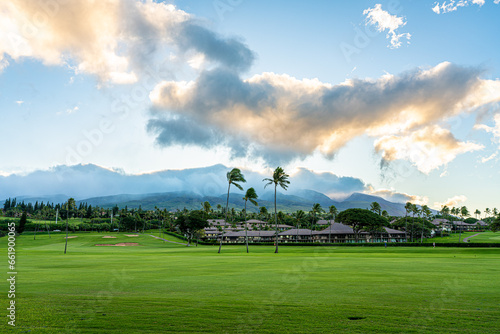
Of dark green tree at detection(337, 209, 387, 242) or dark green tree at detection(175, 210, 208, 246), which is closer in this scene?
dark green tree at detection(175, 210, 208, 246)

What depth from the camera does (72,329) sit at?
9.81m

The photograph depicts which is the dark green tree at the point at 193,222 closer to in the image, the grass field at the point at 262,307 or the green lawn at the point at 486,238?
the grass field at the point at 262,307

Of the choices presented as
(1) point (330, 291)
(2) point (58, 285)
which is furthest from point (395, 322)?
(2) point (58, 285)

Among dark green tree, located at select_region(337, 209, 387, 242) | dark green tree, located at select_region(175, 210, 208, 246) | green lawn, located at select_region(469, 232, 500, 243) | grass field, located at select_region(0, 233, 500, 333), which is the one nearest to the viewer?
grass field, located at select_region(0, 233, 500, 333)

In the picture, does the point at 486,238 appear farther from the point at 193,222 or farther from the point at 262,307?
the point at 262,307

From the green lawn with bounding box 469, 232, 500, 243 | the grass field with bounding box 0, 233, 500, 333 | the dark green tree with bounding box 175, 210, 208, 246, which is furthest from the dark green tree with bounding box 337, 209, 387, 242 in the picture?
the grass field with bounding box 0, 233, 500, 333

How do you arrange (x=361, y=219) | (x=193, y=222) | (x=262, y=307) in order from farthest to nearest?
(x=361, y=219) → (x=193, y=222) → (x=262, y=307)

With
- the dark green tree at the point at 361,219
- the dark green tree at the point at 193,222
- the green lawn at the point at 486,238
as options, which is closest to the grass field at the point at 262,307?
the dark green tree at the point at 193,222

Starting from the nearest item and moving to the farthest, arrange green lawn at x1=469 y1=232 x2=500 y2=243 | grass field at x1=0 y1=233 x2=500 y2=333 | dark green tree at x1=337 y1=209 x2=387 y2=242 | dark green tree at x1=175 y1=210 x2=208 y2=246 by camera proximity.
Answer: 1. grass field at x1=0 y1=233 x2=500 y2=333
2. dark green tree at x1=175 y1=210 x2=208 y2=246
3. dark green tree at x1=337 y1=209 x2=387 y2=242
4. green lawn at x1=469 y1=232 x2=500 y2=243

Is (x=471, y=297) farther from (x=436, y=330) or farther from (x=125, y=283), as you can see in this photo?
(x=125, y=283)

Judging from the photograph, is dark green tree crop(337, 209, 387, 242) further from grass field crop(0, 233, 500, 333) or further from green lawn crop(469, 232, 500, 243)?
grass field crop(0, 233, 500, 333)

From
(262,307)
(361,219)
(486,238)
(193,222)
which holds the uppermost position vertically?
(361,219)

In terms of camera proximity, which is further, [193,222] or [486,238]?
[486,238]

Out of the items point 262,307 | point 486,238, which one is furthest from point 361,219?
point 262,307
